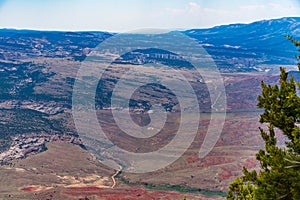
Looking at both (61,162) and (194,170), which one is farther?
(61,162)

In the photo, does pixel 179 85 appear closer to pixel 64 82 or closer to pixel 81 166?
pixel 64 82

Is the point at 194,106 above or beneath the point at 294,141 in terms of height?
beneath

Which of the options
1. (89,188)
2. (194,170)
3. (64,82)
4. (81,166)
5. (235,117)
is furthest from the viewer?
(64,82)

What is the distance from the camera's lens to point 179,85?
148125mm

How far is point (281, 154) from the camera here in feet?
37.4

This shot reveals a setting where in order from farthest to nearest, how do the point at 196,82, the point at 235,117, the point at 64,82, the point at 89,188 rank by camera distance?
the point at 196,82 → the point at 64,82 → the point at 235,117 → the point at 89,188

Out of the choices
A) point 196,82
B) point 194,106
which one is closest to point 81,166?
point 194,106

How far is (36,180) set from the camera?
198 ft

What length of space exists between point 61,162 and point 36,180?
11.0m

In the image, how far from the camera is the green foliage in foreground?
11.3 metres

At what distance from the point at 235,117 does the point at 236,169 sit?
44724 mm

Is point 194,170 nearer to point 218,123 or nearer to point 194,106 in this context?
point 218,123

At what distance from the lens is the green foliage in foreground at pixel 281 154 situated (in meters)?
11.3

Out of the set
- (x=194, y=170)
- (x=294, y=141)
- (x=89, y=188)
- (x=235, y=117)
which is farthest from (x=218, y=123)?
(x=294, y=141)
